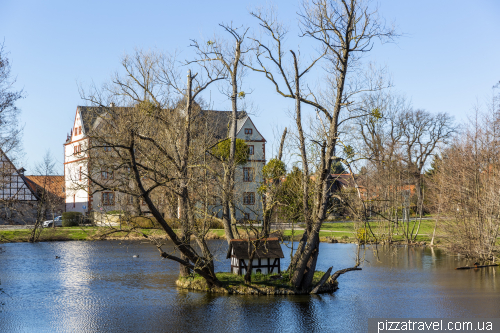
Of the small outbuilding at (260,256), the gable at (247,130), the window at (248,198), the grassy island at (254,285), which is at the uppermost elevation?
the gable at (247,130)

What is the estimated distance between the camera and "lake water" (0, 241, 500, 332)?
13422 millimetres

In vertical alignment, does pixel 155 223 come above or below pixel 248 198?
below

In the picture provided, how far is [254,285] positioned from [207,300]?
1.96 meters

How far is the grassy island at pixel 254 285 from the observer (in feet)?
56.0

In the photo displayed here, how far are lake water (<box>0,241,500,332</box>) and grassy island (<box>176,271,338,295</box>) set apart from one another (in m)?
0.48

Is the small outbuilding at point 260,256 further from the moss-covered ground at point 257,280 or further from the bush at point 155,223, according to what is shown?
the bush at point 155,223

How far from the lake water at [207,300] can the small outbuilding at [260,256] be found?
2059 millimetres

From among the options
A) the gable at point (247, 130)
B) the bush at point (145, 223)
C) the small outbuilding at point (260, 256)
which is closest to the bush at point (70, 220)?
the bush at point (145, 223)

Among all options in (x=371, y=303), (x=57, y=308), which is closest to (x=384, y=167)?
(x=371, y=303)

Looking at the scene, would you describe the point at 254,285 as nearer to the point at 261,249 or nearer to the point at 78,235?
the point at 261,249

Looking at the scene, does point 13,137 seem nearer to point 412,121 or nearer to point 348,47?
point 348,47

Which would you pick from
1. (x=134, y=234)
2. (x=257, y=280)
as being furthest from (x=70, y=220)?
(x=257, y=280)

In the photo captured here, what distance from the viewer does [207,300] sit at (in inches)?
635

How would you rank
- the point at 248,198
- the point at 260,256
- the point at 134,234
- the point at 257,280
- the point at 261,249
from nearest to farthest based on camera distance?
1. the point at 257,280
2. the point at 260,256
3. the point at 261,249
4. the point at 248,198
5. the point at 134,234
